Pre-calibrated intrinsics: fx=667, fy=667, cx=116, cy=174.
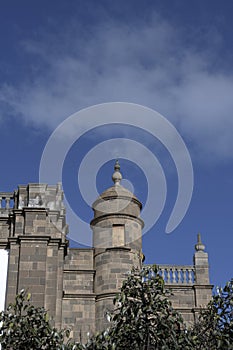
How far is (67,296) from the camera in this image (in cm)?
2128

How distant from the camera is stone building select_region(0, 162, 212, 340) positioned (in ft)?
58.3

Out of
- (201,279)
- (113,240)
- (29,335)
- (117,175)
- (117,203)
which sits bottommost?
(29,335)

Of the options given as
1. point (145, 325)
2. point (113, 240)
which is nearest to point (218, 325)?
point (145, 325)

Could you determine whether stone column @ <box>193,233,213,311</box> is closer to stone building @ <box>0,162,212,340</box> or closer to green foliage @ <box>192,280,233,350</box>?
stone building @ <box>0,162,212,340</box>

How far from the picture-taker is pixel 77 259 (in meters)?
22.3

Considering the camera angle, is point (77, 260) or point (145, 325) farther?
point (77, 260)

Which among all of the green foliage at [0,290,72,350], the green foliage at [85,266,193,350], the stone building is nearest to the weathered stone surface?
the stone building

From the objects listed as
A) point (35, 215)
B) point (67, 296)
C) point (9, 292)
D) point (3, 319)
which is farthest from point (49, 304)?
point (3, 319)

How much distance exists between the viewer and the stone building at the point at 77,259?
17.8m

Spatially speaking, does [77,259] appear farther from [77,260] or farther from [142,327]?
[142,327]

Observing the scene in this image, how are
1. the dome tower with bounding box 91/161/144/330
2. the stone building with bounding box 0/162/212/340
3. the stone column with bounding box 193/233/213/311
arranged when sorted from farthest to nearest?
the stone column with bounding box 193/233/213/311 < the dome tower with bounding box 91/161/144/330 < the stone building with bounding box 0/162/212/340

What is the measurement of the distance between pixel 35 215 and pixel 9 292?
90.2 inches

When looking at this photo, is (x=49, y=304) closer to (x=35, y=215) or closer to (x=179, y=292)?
(x=35, y=215)

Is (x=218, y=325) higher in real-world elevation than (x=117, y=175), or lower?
lower
